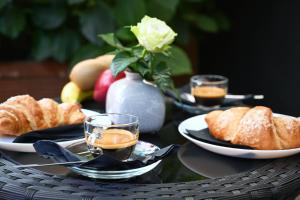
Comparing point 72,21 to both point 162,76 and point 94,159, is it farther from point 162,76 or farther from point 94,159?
point 94,159

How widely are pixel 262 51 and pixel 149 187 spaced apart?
2.40m

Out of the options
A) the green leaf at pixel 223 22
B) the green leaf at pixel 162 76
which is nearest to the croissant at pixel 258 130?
the green leaf at pixel 162 76

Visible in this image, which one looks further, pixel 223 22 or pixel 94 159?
pixel 223 22

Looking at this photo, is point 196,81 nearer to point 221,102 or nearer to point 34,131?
point 221,102

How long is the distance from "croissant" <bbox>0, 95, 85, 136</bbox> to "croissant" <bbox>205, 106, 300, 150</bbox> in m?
0.37

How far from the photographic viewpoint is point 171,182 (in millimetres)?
955

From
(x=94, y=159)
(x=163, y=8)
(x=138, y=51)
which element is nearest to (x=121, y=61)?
(x=138, y=51)

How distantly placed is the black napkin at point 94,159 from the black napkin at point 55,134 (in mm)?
149

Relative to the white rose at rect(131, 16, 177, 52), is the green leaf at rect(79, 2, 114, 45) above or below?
below

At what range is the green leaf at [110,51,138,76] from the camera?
115 cm

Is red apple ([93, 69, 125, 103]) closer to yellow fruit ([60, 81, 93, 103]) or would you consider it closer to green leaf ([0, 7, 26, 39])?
yellow fruit ([60, 81, 93, 103])

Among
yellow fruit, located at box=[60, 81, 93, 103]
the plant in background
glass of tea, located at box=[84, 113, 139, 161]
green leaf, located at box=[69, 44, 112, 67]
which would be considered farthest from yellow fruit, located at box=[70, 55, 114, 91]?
green leaf, located at box=[69, 44, 112, 67]

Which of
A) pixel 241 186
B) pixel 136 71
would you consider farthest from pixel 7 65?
pixel 241 186

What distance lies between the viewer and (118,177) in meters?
0.93
